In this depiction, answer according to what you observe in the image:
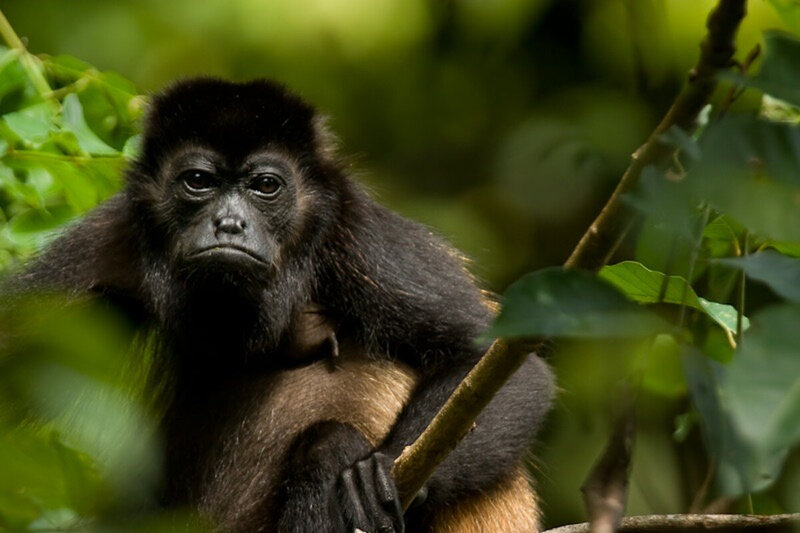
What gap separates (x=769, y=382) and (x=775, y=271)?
0.23 meters

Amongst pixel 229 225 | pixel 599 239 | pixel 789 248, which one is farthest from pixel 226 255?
pixel 599 239

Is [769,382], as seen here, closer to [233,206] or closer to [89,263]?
[233,206]

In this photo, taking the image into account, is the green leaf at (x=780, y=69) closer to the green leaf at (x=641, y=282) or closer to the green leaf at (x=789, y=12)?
the green leaf at (x=789, y=12)

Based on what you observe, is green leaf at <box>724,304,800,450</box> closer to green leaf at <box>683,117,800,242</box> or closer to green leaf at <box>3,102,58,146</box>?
green leaf at <box>683,117,800,242</box>

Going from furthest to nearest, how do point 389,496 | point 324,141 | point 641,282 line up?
point 324,141, point 389,496, point 641,282

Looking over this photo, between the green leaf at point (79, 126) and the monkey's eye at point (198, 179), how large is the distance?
39 centimetres

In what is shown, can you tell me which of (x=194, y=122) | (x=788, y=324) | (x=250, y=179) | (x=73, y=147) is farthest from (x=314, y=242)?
(x=788, y=324)

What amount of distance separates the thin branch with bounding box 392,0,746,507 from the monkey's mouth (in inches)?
44.7

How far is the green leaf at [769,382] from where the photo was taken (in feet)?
3.33

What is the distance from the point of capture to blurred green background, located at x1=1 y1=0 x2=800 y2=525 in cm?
585

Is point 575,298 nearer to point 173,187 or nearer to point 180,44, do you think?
point 173,187

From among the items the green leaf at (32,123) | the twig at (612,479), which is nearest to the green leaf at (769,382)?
the twig at (612,479)

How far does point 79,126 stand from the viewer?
4176 mm

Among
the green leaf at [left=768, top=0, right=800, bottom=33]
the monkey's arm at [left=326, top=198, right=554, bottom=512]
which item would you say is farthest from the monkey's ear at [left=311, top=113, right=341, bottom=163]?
the green leaf at [left=768, top=0, right=800, bottom=33]
